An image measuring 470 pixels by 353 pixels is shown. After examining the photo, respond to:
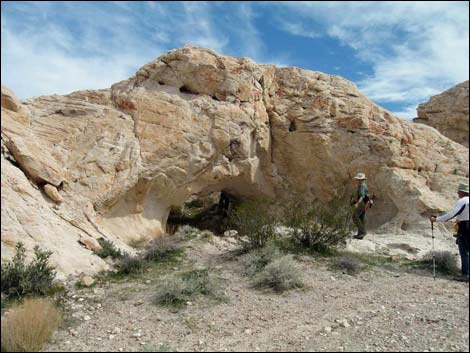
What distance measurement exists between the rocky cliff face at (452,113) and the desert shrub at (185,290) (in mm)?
19128

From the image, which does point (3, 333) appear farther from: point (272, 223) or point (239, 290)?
point (272, 223)

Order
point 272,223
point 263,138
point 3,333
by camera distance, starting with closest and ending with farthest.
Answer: point 3,333, point 272,223, point 263,138

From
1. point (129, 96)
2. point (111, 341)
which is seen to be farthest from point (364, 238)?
point (111, 341)

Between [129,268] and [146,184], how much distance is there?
9.94 feet

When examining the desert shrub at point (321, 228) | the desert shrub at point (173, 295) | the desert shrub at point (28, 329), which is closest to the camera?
the desert shrub at point (28, 329)

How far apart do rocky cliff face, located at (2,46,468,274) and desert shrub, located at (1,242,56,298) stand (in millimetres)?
462

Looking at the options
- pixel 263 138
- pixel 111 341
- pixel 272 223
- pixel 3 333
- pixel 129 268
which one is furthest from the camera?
pixel 263 138

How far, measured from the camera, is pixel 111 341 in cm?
440

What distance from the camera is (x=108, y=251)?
24.7ft

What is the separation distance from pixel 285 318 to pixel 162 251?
357cm

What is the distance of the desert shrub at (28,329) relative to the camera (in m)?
3.85

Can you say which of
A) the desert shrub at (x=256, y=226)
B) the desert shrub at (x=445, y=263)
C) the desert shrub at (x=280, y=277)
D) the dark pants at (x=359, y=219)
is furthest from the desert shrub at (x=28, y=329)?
the dark pants at (x=359, y=219)

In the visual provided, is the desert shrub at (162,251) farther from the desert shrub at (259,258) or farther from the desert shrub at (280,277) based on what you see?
the desert shrub at (280,277)

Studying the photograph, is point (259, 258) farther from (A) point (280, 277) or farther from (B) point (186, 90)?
(B) point (186, 90)
